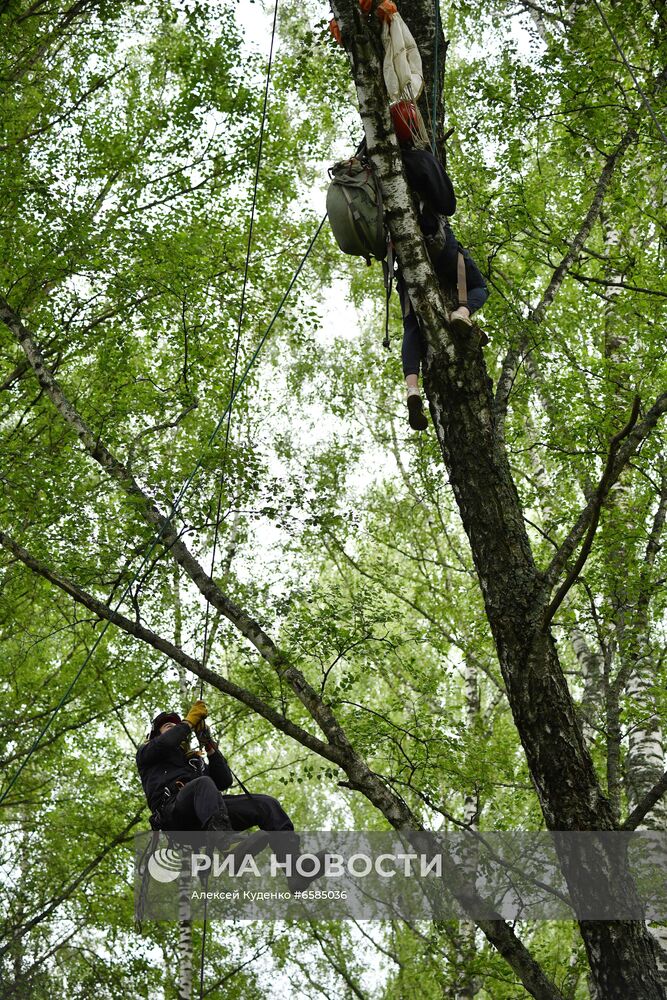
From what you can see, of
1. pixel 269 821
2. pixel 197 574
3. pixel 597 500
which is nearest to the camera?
pixel 597 500

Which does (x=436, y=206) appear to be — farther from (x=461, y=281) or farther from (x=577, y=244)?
(x=577, y=244)

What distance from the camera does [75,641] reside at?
10703 millimetres

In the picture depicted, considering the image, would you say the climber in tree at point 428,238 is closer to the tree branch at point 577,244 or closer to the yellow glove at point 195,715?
the tree branch at point 577,244

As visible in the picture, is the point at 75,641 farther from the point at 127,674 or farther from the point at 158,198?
the point at 158,198

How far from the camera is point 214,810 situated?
5.48 metres

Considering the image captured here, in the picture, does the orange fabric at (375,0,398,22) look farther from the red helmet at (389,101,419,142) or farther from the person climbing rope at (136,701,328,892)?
the person climbing rope at (136,701,328,892)

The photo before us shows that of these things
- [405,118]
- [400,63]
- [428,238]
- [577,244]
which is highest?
[400,63]

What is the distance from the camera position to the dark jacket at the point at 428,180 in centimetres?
495

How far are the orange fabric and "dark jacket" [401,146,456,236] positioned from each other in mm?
794

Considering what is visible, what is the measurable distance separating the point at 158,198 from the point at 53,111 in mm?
1461

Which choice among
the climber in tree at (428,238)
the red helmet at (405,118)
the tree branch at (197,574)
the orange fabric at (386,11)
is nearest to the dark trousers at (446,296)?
the climber in tree at (428,238)

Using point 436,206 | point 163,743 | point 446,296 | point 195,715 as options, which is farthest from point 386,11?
point 163,743

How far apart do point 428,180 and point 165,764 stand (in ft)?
12.2

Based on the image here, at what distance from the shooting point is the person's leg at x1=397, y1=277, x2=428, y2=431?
4.68 metres
